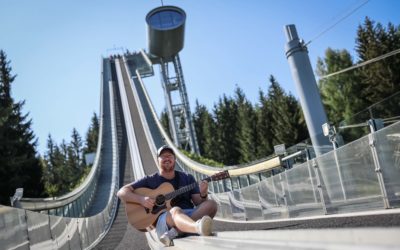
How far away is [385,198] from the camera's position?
6387 millimetres

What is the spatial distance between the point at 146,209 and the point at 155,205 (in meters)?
0.17

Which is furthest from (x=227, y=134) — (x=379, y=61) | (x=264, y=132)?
(x=379, y=61)

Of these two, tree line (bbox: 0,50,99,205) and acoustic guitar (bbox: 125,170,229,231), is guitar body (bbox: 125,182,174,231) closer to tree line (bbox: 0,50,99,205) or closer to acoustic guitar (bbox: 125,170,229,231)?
acoustic guitar (bbox: 125,170,229,231)

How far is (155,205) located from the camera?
226 inches

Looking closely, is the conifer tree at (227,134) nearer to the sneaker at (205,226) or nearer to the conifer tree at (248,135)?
the conifer tree at (248,135)

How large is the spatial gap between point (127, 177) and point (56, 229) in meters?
27.5

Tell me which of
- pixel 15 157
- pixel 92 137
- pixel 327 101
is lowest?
pixel 15 157

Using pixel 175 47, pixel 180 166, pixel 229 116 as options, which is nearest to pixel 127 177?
pixel 180 166

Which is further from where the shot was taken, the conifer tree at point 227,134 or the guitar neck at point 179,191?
the conifer tree at point 227,134

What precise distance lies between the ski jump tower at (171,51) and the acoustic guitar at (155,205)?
41816 millimetres

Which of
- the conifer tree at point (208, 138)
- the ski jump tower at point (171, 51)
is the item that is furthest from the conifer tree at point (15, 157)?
the conifer tree at point (208, 138)

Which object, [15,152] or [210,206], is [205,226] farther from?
[15,152]

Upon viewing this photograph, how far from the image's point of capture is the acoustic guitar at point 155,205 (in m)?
5.71

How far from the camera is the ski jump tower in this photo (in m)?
50.0
